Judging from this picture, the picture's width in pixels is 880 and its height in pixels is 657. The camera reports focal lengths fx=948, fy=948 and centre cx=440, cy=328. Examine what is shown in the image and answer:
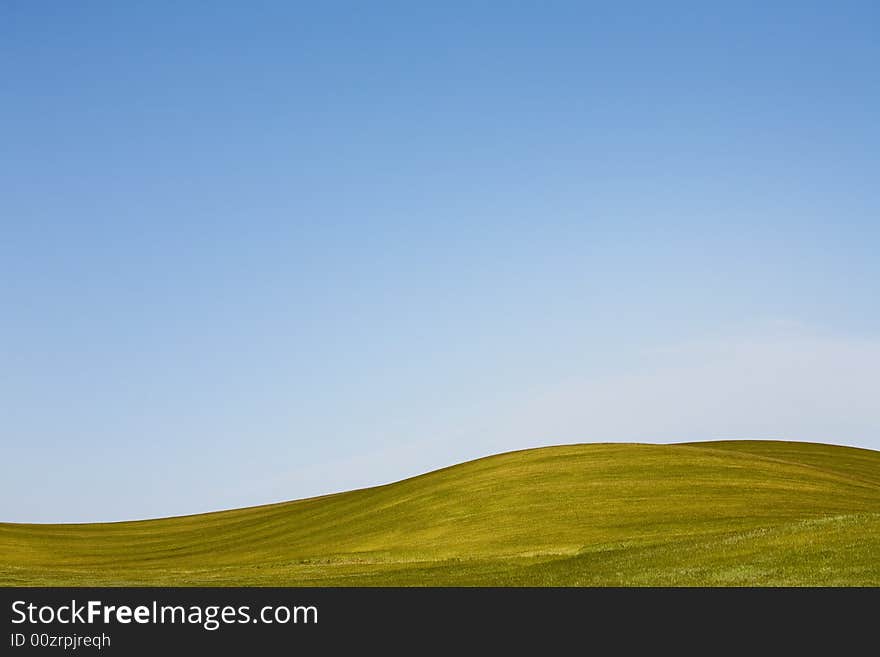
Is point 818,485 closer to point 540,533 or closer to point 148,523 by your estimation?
point 540,533

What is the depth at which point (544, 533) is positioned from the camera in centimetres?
4638

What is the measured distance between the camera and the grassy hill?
1188 inches

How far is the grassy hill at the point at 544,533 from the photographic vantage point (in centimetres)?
Result: 3019

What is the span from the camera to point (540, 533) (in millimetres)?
46500
